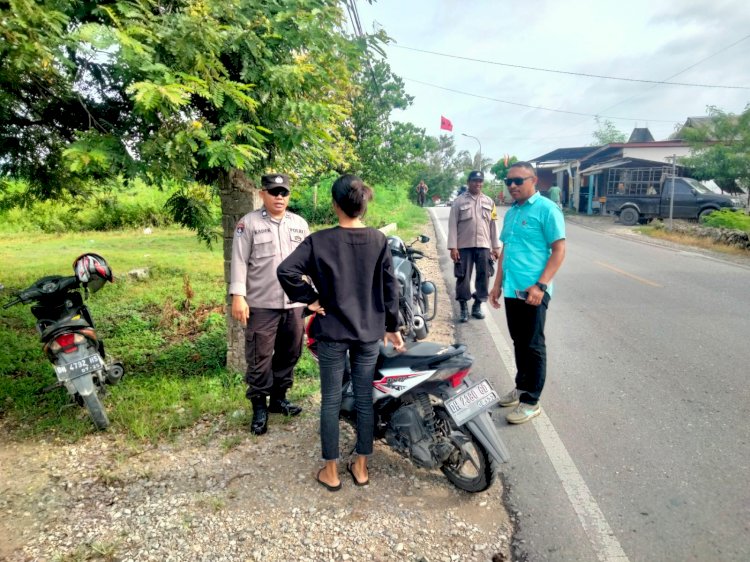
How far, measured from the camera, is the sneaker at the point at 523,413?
12.1 feet

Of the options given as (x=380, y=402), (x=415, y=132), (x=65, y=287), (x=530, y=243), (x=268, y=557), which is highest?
(x=415, y=132)

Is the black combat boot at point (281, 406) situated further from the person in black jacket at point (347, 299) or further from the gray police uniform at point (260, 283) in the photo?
the person in black jacket at point (347, 299)

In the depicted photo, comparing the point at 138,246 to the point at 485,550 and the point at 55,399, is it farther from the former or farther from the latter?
the point at 485,550

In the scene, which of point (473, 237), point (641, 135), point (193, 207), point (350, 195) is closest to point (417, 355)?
point (350, 195)

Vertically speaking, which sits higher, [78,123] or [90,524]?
[78,123]

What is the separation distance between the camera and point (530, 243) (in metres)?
3.61

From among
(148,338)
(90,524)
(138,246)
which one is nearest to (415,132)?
(138,246)

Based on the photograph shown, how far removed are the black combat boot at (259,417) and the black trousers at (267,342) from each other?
0.15ft

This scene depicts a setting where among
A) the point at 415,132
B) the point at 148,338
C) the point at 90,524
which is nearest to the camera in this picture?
the point at 90,524

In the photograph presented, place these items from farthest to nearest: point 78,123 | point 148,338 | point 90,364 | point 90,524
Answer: point 148,338, point 78,123, point 90,364, point 90,524

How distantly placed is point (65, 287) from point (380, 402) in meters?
2.44

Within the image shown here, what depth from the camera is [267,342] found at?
3541 millimetres

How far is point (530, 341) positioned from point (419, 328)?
168 cm

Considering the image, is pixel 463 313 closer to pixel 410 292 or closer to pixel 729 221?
pixel 410 292
